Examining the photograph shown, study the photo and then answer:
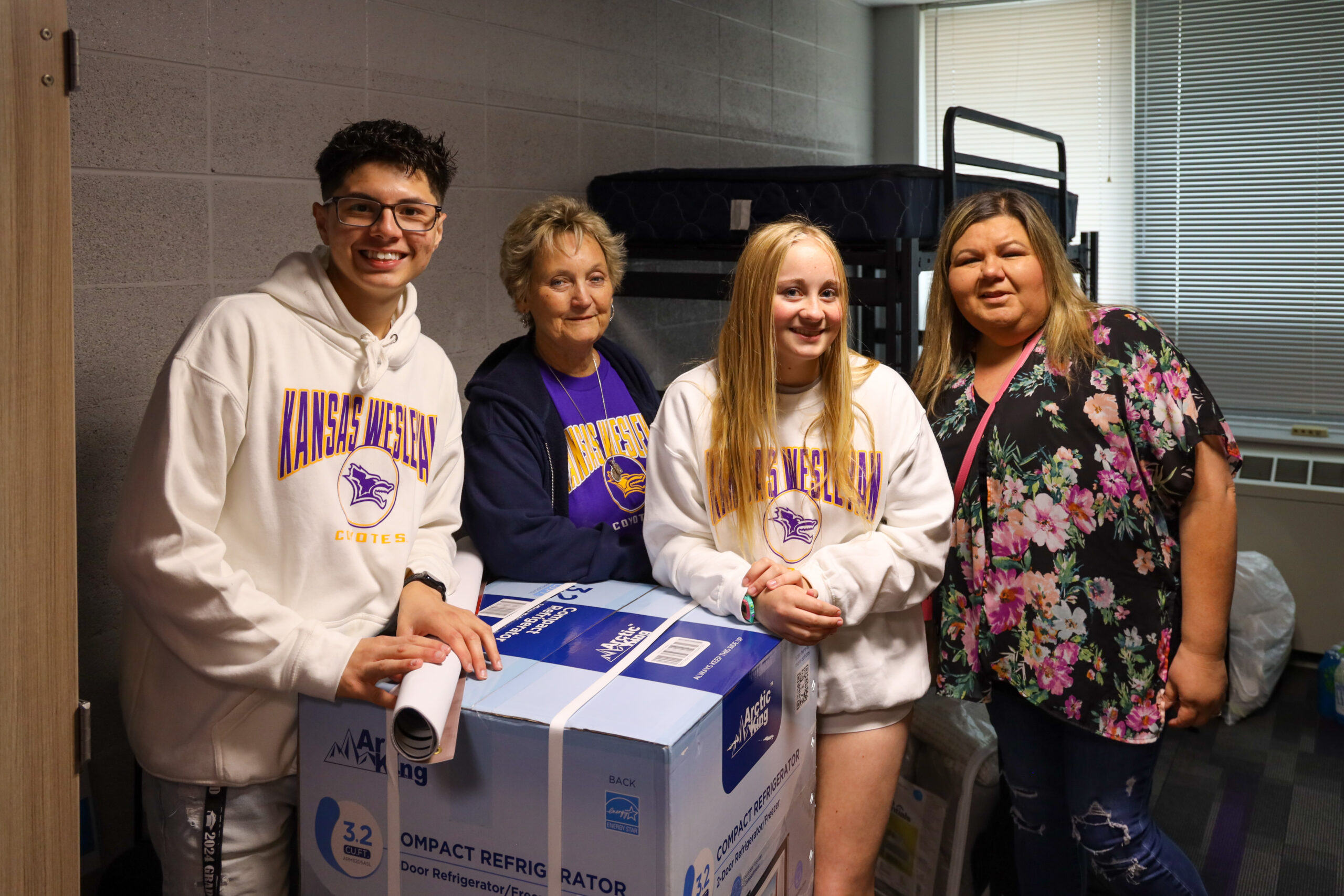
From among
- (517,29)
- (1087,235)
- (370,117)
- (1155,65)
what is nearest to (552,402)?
(370,117)

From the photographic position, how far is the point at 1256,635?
330cm

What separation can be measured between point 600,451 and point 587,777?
28.2 inches

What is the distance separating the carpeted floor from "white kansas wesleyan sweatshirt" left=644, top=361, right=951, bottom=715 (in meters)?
0.92

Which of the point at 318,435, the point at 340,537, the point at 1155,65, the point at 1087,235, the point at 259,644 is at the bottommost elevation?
the point at 259,644

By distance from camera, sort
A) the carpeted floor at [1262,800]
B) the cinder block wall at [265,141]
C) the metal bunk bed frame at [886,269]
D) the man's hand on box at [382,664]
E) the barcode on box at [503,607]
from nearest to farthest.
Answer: the man's hand on box at [382,664], the barcode on box at [503,607], the cinder block wall at [265,141], the carpeted floor at [1262,800], the metal bunk bed frame at [886,269]

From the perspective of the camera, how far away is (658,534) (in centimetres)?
153

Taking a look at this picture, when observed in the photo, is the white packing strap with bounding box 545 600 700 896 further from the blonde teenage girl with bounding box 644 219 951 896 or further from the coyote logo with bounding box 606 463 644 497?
the coyote logo with bounding box 606 463 644 497

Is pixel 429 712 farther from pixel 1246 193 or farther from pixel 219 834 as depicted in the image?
pixel 1246 193

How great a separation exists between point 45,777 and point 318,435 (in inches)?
18.2

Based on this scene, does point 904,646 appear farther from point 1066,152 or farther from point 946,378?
point 1066,152

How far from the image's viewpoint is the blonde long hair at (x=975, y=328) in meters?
A: 1.62

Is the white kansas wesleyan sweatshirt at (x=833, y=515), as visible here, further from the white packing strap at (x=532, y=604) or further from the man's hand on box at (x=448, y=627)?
the man's hand on box at (x=448, y=627)

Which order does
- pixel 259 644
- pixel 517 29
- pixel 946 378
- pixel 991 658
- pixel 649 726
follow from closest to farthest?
pixel 649 726 → pixel 259 644 → pixel 991 658 → pixel 946 378 → pixel 517 29

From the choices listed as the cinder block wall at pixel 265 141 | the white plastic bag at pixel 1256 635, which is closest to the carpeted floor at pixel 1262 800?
the white plastic bag at pixel 1256 635
